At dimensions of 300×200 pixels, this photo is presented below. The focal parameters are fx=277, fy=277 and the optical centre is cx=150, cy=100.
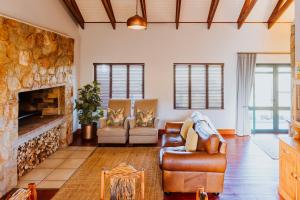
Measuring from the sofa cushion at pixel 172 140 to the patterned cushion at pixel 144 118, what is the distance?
4.30 feet

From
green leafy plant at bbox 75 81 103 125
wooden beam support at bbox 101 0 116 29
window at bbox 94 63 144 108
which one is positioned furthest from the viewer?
window at bbox 94 63 144 108

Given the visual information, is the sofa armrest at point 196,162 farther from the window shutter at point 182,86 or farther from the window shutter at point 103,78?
the window shutter at point 103,78

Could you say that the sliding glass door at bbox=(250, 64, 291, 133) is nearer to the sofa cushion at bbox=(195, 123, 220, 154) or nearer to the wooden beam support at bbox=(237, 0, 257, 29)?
the wooden beam support at bbox=(237, 0, 257, 29)

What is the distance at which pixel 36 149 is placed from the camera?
5668mm

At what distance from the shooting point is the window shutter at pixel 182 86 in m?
8.76

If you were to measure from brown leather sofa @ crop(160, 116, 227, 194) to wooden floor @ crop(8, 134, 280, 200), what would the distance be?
184 millimetres

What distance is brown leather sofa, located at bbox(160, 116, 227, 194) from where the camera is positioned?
418 cm

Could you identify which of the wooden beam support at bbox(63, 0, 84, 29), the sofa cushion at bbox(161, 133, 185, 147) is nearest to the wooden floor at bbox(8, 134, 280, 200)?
the sofa cushion at bbox(161, 133, 185, 147)

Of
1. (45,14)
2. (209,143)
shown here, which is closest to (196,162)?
(209,143)

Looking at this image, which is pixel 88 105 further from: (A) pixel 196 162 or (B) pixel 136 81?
(A) pixel 196 162

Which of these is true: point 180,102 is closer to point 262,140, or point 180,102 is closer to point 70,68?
point 262,140

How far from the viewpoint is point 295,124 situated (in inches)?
173

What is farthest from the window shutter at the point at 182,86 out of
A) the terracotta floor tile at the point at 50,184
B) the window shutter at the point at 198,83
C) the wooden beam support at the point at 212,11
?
the terracotta floor tile at the point at 50,184

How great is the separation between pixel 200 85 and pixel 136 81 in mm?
2033
